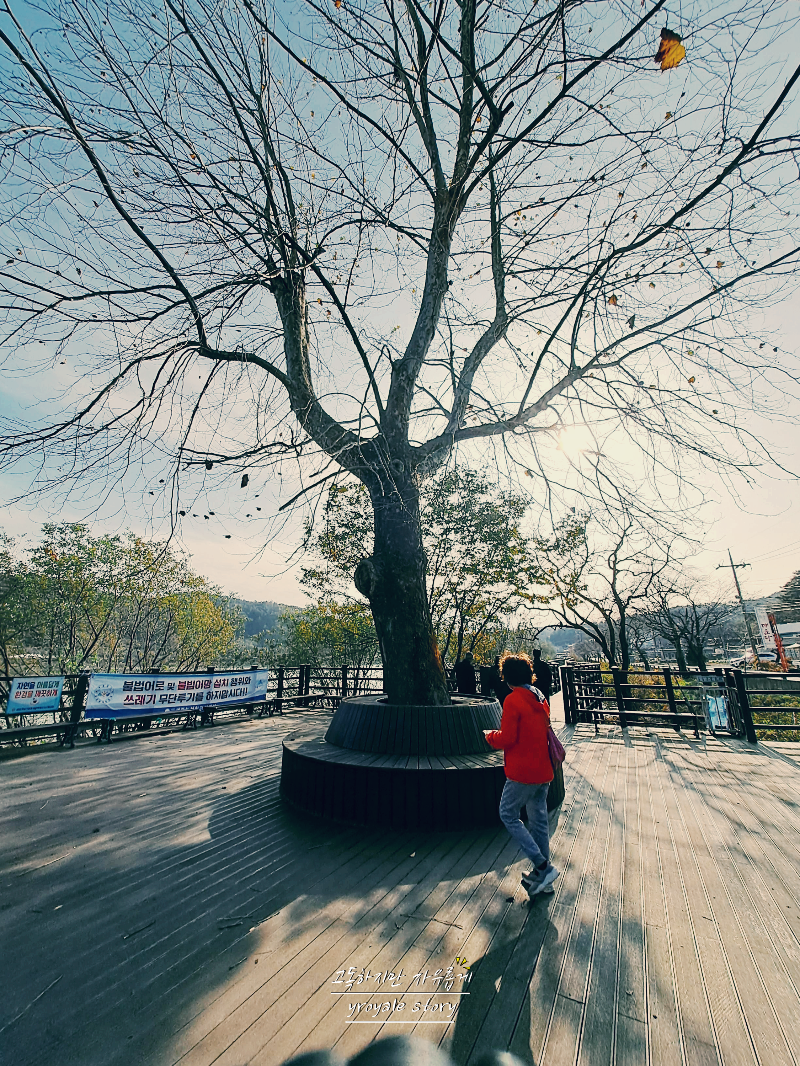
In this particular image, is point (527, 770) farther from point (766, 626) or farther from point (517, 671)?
point (766, 626)

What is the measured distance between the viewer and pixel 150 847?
3.38 meters

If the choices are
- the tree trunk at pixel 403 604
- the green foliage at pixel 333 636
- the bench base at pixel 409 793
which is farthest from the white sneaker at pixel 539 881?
the green foliage at pixel 333 636

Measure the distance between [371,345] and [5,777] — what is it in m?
6.79

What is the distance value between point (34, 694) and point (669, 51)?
10.4 meters

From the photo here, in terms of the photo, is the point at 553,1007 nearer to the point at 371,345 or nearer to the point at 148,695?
the point at 371,345

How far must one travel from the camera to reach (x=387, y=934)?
7.45 ft

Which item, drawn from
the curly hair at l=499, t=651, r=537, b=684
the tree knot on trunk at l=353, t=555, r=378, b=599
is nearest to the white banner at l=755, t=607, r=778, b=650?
the tree knot on trunk at l=353, t=555, r=378, b=599

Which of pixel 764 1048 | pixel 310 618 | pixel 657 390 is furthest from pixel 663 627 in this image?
pixel 764 1048

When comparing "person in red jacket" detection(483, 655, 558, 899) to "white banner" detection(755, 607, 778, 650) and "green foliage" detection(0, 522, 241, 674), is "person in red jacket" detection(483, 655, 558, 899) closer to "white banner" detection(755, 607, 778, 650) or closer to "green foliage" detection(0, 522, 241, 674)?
"green foliage" detection(0, 522, 241, 674)

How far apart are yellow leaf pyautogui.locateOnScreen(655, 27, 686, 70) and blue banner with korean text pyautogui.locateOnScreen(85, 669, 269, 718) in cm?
997

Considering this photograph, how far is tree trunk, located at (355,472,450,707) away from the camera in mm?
4973

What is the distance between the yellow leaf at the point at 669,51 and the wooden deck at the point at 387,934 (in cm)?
498

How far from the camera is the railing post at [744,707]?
23.3 feet

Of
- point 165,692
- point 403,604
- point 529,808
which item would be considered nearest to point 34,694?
point 165,692
